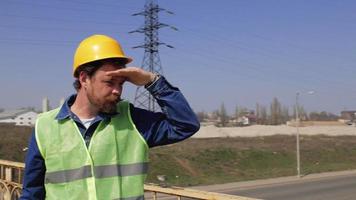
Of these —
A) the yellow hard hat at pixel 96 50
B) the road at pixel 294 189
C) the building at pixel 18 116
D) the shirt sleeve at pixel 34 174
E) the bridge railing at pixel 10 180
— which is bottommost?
the road at pixel 294 189

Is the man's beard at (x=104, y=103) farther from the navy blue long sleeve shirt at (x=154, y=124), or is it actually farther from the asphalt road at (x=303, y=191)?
the asphalt road at (x=303, y=191)

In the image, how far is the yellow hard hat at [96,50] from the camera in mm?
2416

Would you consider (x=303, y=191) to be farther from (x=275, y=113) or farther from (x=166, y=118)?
(x=275, y=113)

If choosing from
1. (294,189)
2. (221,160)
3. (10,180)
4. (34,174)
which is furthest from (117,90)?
(221,160)

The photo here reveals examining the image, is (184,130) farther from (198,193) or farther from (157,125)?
(198,193)

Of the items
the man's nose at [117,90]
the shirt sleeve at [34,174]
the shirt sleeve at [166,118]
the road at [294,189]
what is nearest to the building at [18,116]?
the road at [294,189]

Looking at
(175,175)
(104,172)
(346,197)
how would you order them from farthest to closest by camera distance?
(175,175)
(346,197)
(104,172)

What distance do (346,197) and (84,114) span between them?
81.0 ft

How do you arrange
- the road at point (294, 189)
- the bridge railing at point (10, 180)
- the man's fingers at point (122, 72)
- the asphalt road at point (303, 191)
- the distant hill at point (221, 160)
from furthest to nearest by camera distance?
the distant hill at point (221, 160), the road at point (294, 189), the asphalt road at point (303, 191), the bridge railing at point (10, 180), the man's fingers at point (122, 72)

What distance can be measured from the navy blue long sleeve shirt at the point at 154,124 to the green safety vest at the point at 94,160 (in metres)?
A: 0.04

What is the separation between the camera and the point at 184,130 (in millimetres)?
2580

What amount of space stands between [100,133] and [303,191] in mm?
27218

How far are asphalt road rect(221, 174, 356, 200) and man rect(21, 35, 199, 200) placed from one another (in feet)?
76.9

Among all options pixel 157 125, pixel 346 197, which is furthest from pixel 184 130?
pixel 346 197
